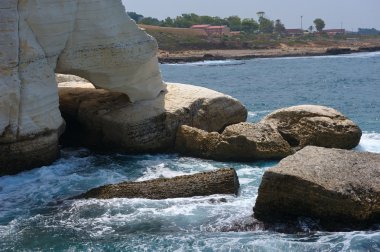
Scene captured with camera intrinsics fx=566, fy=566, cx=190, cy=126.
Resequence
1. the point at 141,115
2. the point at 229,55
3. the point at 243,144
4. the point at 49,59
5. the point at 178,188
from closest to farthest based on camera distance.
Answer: the point at 178,188, the point at 49,59, the point at 243,144, the point at 141,115, the point at 229,55

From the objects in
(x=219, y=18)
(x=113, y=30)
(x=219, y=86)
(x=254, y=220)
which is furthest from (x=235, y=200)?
(x=219, y=18)

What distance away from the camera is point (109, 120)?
57.6 ft

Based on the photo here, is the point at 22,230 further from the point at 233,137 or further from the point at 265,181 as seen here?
the point at 233,137

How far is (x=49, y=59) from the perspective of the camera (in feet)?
52.0

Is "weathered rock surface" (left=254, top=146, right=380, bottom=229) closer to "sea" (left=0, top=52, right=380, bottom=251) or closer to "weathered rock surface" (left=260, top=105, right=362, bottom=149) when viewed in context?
"sea" (left=0, top=52, right=380, bottom=251)

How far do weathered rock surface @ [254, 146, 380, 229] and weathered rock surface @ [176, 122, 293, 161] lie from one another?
182 inches

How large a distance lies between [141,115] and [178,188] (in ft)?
16.8

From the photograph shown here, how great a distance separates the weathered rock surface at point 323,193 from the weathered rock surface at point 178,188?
5.52 feet

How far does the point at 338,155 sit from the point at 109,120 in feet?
25.7

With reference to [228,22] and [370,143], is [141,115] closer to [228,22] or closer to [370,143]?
[370,143]

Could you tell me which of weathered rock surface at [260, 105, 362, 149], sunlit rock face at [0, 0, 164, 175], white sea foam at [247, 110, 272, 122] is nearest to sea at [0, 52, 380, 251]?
→ weathered rock surface at [260, 105, 362, 149]

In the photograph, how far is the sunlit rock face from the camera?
48.1ft

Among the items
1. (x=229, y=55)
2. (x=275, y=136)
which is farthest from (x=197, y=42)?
(x=275, y=136)

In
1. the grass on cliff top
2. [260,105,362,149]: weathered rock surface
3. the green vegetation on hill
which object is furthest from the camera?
the green vegetation on hill
